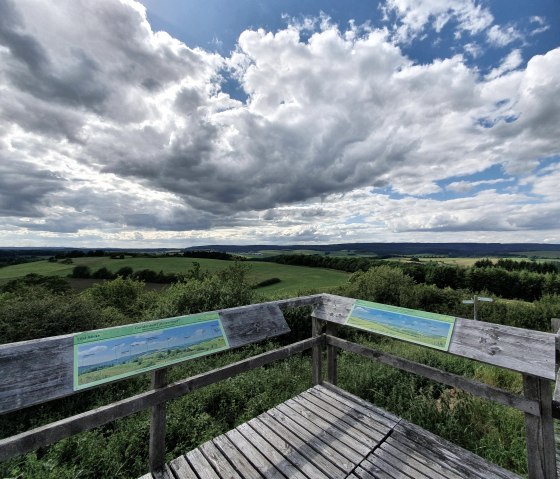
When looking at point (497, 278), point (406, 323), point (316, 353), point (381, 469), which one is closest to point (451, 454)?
point (381, 469)

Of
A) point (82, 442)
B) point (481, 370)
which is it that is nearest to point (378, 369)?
point (481, 370)

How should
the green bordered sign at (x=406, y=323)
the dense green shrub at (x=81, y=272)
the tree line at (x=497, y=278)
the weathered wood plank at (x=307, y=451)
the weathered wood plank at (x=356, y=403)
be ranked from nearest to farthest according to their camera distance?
the weathered wood plank at (x=307, y=451) → the green bordered sign at (x=406, y=323) → the weathered wood plank at (x=356, y=403) → the tree line at (x=497, y=278) → the dense green shrub at (x=81, y=272)

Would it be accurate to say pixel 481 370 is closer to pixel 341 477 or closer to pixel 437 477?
pixel 437 477

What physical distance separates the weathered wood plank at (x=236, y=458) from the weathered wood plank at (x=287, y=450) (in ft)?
1.09

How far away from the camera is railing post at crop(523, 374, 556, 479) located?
7.68 ft

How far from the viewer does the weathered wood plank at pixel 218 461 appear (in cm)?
264

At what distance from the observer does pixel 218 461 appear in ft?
9.19

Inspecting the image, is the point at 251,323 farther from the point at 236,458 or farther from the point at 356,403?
the point at 356,403

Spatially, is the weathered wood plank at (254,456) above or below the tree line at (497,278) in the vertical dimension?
above

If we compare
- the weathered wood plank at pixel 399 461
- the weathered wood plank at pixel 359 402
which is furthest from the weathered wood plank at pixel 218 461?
the weathered wood plank at pixel 359 402

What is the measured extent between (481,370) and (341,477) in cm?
582

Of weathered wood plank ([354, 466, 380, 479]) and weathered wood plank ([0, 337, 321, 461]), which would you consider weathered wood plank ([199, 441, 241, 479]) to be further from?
weathered wood plank ([354, 466, 380, 479])

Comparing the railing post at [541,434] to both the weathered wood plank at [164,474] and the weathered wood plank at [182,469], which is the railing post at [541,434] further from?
the weathered wood plank at [164,474]

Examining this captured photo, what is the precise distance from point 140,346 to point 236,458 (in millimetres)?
1524
